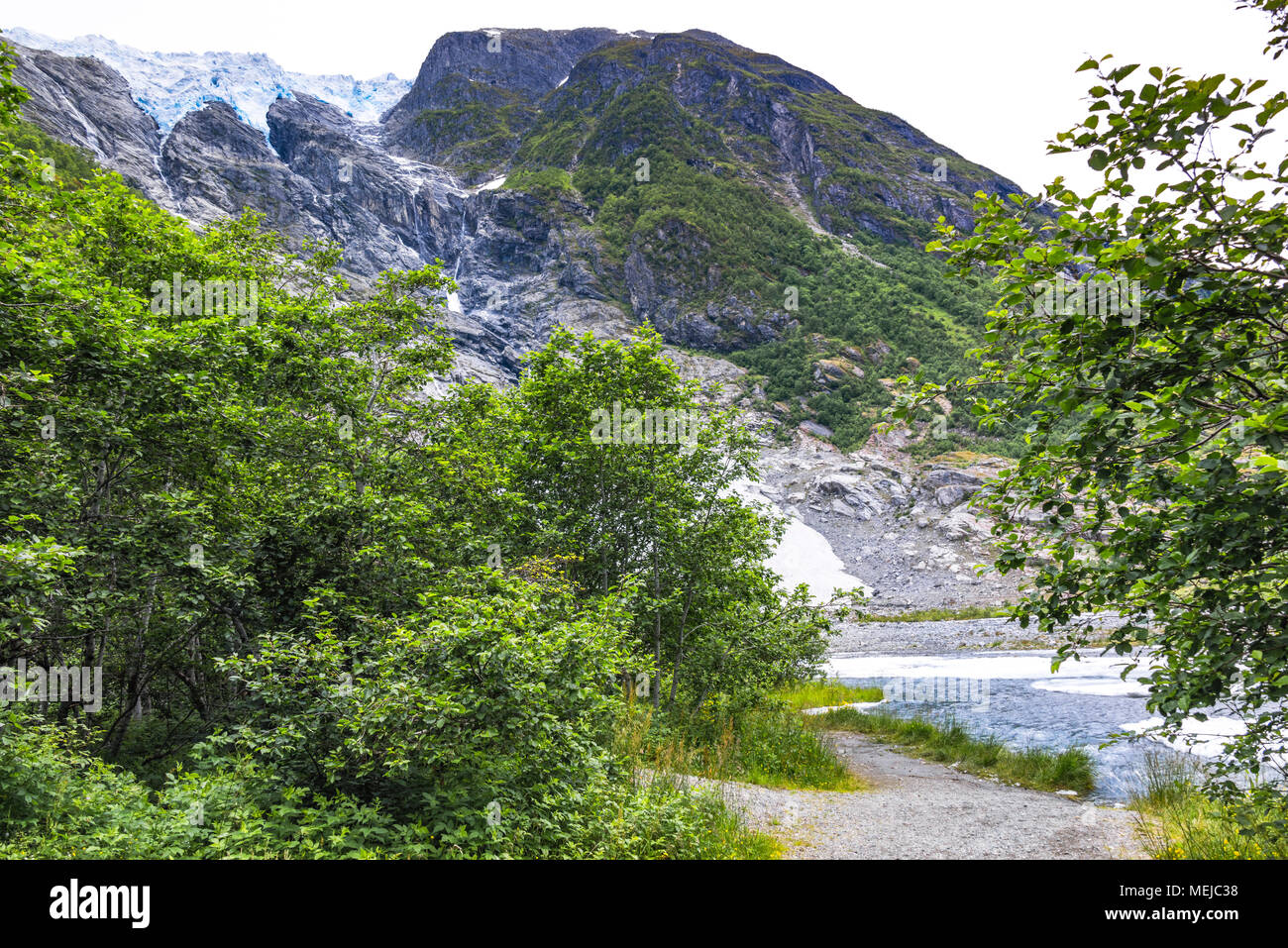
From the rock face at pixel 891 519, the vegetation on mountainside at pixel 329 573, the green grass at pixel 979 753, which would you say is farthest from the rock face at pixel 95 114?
the green grass at pixel 979 753

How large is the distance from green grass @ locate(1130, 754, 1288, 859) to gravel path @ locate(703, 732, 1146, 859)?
0.35 metres

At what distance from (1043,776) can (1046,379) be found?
39.8ft

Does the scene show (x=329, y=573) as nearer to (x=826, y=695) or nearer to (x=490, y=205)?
(x=826, y=695)

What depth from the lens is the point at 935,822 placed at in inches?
340

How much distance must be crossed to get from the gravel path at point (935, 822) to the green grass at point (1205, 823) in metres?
0.35

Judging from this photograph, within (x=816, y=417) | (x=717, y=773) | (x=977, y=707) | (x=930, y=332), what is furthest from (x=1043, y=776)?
(x=930, y=332)

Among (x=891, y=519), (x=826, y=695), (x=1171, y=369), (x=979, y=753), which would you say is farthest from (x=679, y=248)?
(x=1171, y=369)

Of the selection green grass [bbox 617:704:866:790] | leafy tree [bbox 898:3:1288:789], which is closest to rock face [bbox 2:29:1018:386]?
green grass [bbox 617:704:866:790]

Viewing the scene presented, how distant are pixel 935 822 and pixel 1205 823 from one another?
3.02 m

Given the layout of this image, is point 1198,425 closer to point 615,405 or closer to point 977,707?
point 615,405

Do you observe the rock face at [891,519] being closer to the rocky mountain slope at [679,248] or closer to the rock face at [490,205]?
the rocky mountain slope at [679,248]

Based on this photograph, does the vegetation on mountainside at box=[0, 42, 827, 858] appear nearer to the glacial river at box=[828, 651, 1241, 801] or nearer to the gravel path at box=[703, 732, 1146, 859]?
the gravel path at box=[703, 732, 1146, 859]

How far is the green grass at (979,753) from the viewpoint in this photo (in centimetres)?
1195

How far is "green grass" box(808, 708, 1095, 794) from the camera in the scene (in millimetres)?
11945
